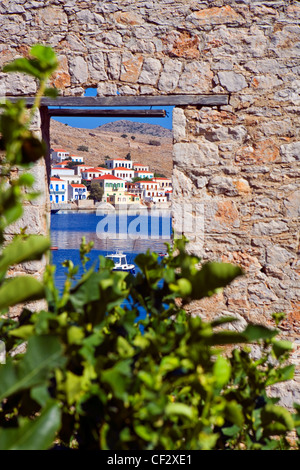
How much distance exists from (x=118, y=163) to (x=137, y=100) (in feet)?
190

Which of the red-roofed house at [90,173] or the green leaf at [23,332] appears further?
the red-roofed house at [90,173]

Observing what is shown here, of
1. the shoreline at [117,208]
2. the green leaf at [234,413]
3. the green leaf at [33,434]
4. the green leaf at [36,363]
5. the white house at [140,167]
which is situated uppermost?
the white house at [140,167]

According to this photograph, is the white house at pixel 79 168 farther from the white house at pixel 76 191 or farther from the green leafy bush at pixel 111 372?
the green leafy bush at pixel 111 372

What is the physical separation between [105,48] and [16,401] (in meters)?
2.34

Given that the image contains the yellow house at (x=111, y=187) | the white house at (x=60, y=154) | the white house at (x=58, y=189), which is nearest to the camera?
the white house at (x=58, y=189)

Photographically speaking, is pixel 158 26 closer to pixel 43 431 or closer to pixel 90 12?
pixel 90 12

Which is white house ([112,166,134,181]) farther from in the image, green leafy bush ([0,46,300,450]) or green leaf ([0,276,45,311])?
green leaf ([0,276,45,311])

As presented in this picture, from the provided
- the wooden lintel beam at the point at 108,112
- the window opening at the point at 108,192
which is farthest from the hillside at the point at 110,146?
the wooden lintel beam at the point at 108,112

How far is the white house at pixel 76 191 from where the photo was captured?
161ft

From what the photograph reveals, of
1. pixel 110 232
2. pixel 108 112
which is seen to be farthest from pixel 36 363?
pixel 110 232

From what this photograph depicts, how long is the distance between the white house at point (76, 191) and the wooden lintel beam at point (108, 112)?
4621 centimetres

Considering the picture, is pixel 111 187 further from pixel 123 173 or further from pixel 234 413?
pixel 234 413

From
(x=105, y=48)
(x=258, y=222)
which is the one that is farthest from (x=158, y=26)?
(x=258, y=222)

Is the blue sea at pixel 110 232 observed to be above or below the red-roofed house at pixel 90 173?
below
